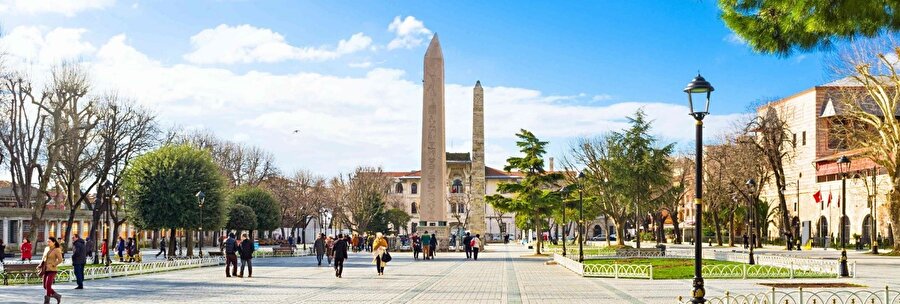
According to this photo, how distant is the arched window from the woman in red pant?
110 meters

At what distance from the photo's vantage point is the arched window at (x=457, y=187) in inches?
5104

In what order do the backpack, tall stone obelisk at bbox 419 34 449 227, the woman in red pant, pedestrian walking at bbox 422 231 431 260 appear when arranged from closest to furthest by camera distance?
1. the woman in red pant
2. the backpack
3. pedestrian walking at bbox 422 231 431 260
4. tall stone obelisk at bbox 419 34 449 227

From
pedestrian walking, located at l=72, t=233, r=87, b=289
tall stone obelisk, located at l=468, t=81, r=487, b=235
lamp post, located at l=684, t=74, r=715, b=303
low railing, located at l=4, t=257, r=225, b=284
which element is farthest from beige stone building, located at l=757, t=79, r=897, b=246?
lamp post, located at l=684, t=74, r=715, b=303

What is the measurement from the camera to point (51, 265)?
19.6 m

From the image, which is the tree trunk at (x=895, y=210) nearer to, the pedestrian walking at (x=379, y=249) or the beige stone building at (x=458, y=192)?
the pedestrian walking at (x=379, y=249)

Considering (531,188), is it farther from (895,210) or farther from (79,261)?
(79,261)

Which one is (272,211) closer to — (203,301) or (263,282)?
(263,282)

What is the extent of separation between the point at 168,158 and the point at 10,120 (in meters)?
9.46

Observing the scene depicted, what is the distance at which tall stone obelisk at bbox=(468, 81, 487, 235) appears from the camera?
6231 cm

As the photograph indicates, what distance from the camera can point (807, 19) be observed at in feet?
40.2

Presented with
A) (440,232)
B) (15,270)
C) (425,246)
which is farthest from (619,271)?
(440,232)

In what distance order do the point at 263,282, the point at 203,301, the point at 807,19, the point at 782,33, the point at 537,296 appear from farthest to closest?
the point at 263,282 → the point at 537,296 → the point at 203,301 → the point at 782,33 → the point at 807,19

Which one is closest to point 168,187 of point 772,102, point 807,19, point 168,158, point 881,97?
point 168,158

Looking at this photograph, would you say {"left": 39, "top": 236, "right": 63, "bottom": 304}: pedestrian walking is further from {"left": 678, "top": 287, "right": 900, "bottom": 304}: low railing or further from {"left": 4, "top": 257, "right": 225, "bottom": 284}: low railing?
{"left": 678, "top": 287, "right": 900, "bottom": 304}: low railing
